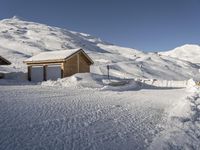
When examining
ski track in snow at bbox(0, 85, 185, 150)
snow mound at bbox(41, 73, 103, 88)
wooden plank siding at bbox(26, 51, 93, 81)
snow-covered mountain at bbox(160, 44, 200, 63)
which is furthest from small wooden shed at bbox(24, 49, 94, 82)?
snow-covered mountain at bbox(160, 44, 200, 63)

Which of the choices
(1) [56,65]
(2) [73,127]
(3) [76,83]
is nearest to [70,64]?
(1) [56,65]

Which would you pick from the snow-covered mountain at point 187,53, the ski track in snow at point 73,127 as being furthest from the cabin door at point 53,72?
the snow-covered mountain at point 187,53

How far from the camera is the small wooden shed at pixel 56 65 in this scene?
3347 cm

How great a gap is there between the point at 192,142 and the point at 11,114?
263 inches

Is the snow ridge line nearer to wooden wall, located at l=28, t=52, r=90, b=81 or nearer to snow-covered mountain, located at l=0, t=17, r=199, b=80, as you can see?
wooden wall, located at l=28, t=52, r=90, b=81

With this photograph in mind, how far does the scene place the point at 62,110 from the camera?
12.7 metres

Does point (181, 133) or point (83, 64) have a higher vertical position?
point (83, 64)

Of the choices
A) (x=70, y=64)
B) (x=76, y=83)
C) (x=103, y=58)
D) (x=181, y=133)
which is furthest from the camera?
(x=103, y=58)

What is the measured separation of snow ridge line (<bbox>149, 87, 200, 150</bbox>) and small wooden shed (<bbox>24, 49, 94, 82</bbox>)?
20901 mm

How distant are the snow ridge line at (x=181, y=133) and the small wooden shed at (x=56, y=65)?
20901 millimetres

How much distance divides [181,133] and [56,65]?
2521 centimetres

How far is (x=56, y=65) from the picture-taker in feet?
112

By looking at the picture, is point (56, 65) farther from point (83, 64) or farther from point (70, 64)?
point (83, 64)

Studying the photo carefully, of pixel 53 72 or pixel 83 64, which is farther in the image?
pixel 83 64
